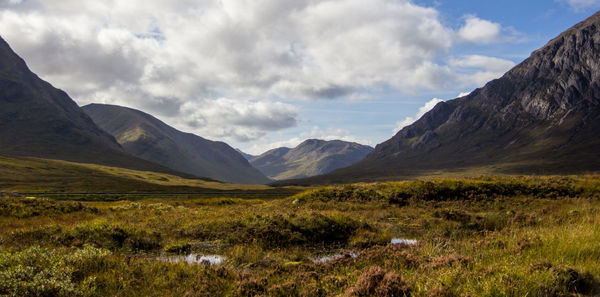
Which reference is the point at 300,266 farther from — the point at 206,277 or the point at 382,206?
the point at 382,206

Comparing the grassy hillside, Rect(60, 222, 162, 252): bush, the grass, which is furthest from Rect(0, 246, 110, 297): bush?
the grassy hillside

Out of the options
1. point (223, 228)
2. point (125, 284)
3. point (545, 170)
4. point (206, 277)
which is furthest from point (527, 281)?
point (545, 170)

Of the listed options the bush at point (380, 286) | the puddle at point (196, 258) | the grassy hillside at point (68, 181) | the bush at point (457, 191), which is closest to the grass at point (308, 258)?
the bush at point (380, 286)

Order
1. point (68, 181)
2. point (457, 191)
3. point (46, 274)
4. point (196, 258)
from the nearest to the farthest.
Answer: point (46, 274) → point (196, 258) → point (457, 191) → point (68, 181)

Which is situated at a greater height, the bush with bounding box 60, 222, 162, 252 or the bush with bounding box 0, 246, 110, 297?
the bush with bounding box 0, 246, 110, 297

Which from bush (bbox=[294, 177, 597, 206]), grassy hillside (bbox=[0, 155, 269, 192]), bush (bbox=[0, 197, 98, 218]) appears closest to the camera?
bush (bbox=[0, 197, 98, 218])

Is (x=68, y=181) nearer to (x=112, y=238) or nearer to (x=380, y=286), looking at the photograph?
(x=112, y=238)

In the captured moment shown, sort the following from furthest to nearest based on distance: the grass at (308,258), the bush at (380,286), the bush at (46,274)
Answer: the bush at (46,274), the grass at (308,258), the bush at (380,286)

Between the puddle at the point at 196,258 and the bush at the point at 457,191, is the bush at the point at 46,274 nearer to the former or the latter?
the puddle at the point at 196,258

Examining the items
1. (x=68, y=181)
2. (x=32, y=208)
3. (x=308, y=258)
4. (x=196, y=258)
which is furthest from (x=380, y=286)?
(x=68, y=181)

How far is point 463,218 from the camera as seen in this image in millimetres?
18031

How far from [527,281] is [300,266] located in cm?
532

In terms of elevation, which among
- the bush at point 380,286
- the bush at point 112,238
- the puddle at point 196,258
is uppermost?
the bush at point 380,286

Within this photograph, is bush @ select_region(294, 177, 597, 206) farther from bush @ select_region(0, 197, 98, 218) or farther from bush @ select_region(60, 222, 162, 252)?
bush @ select_region(0, 197, 98, 218)
